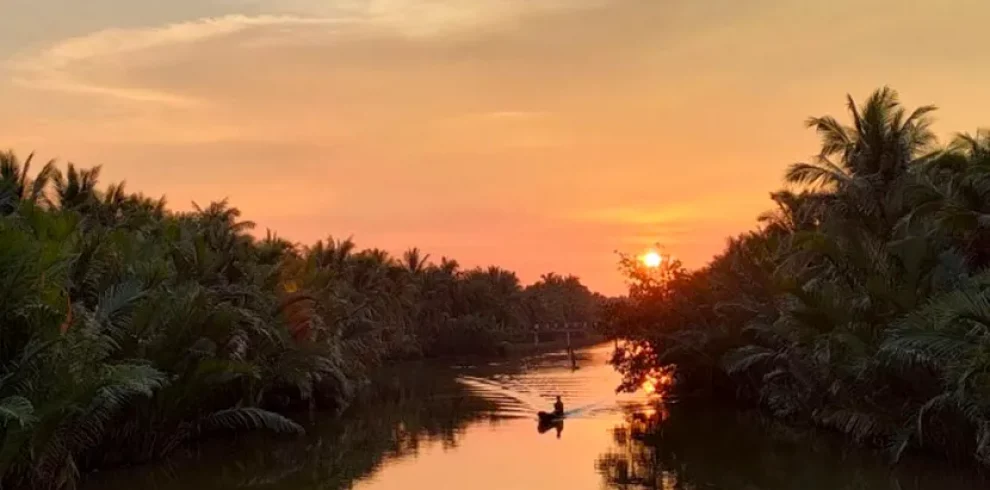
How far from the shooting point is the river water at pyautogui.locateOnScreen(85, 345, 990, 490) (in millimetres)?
20391

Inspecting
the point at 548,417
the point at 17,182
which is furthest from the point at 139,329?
the point at 548,417

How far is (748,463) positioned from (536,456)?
5.42 metres

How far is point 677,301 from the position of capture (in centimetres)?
3688

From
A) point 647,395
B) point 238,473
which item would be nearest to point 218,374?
point 238,473

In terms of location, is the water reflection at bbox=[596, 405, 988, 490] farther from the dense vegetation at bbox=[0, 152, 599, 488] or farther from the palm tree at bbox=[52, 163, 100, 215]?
the palm tree at bbox=[52, 163, 100, 215]

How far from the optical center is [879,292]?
20.4 m

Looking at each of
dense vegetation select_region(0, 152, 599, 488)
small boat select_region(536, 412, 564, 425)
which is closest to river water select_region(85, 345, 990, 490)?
small boat select_region(536, 412, 564, 425)

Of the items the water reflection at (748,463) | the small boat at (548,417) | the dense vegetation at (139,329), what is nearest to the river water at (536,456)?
the water reflection at (748,463)

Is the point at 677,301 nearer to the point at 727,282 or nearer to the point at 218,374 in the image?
the point at 727,282

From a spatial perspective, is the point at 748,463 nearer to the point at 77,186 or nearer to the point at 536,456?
the point at 536,456

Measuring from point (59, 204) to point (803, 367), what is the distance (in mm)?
22186

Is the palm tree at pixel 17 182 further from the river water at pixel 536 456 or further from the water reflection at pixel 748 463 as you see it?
the water reflection at pixel 748 463

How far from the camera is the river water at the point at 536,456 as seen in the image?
20.4 m

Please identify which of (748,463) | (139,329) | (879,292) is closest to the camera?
(139,329)
